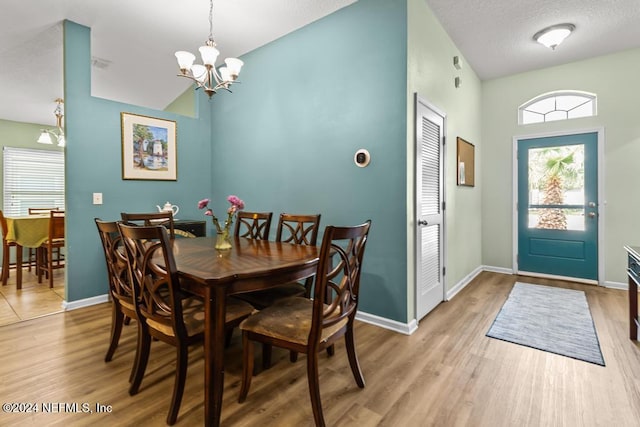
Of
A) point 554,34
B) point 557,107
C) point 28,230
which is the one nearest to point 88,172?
point 28,230

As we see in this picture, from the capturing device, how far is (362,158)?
2.89 metres

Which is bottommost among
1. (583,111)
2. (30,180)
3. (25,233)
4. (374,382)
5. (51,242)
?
(374,382)

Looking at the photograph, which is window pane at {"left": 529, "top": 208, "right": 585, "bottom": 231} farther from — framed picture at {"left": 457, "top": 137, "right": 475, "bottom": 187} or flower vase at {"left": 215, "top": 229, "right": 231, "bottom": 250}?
flower vase at {"left": 215, "top": 229, "right": 231, "bottom": 250}

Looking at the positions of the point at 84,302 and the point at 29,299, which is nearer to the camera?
the point at 84,302

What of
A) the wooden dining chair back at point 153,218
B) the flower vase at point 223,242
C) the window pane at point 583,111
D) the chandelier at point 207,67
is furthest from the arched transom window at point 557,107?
the wooden dining chair back at point 153,218

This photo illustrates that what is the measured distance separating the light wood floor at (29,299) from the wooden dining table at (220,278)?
2.10 meters

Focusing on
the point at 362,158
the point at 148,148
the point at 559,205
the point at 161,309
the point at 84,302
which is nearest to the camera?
the point at 161,309

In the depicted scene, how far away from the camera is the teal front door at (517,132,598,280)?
414 centimetres

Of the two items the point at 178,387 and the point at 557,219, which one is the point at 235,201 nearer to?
the point at 178,387

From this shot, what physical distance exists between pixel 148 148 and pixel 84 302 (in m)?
1.82

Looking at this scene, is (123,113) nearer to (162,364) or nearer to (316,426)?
(162,364)

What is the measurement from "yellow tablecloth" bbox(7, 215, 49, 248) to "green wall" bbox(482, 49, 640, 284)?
6270 mm

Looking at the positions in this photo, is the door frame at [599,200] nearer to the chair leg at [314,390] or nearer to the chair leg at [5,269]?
the chair leg at [314,390]

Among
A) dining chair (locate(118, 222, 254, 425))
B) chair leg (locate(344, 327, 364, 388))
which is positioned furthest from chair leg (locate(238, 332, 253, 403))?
chair leg (locate(344, 327, 364, 388))
